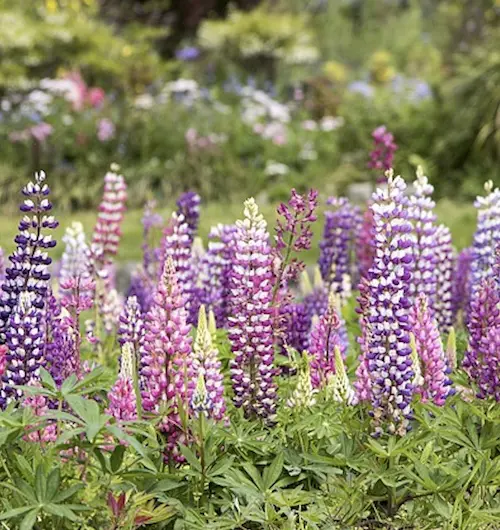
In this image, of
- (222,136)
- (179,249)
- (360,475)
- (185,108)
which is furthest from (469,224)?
(360,475)

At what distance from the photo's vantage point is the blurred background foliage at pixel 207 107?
1208cm

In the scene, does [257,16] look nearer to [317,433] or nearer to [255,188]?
[255,188]

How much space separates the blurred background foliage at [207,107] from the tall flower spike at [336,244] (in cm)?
712

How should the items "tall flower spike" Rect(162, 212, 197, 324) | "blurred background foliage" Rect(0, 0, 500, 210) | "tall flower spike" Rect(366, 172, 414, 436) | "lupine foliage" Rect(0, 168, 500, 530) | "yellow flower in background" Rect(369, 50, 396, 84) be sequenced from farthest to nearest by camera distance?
"yellow flower in background" Rect(369, 50, 396, 84) → "blurred background foliage" Rect(0, 0, 500, 210) → "tall flower spike" Rect(162, 212, 197, 324) → "tall flower spike" Rect(366, 172, 414, 436) → "lupine foliage" Rect(0, 168, 500, 530)

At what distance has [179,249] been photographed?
405 centimetres

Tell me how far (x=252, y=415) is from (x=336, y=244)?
5.74ft

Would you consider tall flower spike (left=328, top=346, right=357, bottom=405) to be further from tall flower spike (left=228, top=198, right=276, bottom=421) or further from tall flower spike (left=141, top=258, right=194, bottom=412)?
tall flower spike (left=141, top=258, right=194, bottom=412)

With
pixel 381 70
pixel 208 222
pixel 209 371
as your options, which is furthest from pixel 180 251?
pixel 381 70

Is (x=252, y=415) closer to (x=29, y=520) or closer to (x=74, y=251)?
(x=29, y=520)

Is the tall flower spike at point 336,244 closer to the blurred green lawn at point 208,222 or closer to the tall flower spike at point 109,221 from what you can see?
the tall flower spike at point 109,221

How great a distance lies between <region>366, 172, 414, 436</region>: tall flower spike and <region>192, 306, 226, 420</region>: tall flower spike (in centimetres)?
44

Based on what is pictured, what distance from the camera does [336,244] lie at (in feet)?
15.8

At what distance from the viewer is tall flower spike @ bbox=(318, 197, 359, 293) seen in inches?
187

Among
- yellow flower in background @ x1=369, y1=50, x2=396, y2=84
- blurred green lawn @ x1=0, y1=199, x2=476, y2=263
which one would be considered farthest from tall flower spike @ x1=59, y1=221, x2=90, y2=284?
yellow flower in background @ x1=369, y1=50, x2=396, y2=84
